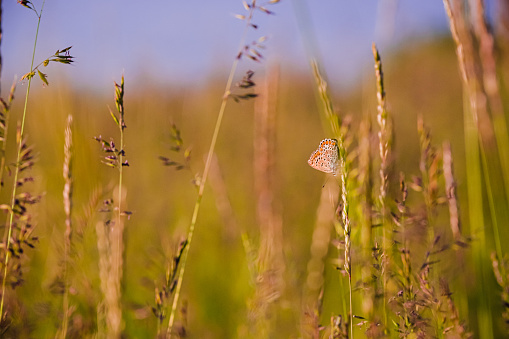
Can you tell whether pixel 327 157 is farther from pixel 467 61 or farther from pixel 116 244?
pixel 467 61

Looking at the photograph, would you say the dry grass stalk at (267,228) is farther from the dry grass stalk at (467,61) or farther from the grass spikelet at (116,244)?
the dry grass stalk at (467,61)

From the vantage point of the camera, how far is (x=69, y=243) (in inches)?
48.6

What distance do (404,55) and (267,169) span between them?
7.15m

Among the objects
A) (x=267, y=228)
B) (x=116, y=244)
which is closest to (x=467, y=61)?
(x=267, y=228)

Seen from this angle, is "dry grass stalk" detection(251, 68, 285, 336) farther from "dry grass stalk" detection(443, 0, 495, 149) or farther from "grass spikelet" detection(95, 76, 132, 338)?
"dry grass stalk" detection(443, 0, 495, 149)

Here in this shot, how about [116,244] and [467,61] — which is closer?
[116,244]

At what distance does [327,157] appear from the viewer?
116 centimetres

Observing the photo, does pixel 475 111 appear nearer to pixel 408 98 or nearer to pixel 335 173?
pixel 335 173

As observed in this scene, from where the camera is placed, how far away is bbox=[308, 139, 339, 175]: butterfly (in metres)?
1.12

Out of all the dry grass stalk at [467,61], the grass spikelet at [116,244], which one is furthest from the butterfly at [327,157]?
the dry grass stalk at [467,61]

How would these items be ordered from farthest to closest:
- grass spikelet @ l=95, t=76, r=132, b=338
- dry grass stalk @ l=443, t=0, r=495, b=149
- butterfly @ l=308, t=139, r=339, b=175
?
dry grass stalk @ l=443, t=0, r=495, b=149, butterfly @ l=308, t=139, r=339, b=175, grass spikelet @ l=95, t=76, r=132, b=338

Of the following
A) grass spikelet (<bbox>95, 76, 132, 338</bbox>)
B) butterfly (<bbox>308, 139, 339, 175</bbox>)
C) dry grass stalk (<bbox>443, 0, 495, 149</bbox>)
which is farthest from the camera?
dry grass stalk (<bbox>443, 0, 495, 149</bbox>)

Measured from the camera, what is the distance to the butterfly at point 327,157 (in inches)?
44.0

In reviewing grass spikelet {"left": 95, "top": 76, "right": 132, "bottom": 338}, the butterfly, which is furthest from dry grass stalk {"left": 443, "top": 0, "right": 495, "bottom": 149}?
grass spikelet {"left": 95, "top": 76, "right": 132, "bottom": 338}
